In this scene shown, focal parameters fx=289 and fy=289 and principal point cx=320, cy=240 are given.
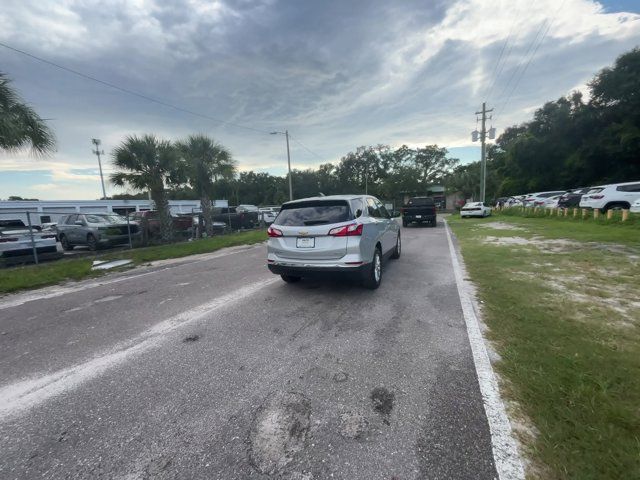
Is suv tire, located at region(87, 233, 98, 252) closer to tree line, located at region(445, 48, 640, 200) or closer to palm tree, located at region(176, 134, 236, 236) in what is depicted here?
palm tree, located at region(176, 134, 236, 236)

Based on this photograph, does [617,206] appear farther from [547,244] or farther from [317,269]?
[317,269]

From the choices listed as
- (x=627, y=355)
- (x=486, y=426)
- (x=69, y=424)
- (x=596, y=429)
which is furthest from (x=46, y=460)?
(x=627, y=355)

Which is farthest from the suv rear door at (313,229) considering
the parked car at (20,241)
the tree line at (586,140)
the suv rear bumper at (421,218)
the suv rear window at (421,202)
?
the tree line at (586,140)

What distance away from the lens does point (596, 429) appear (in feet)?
6.31

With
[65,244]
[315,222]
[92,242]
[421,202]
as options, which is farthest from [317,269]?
[421,202]

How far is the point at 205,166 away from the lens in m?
16.1

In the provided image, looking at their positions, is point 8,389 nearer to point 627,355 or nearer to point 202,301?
point 202,301

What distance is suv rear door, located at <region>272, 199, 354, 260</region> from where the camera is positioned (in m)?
4.72

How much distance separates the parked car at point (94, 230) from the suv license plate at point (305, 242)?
32.7ft

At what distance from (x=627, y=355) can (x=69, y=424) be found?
489cm

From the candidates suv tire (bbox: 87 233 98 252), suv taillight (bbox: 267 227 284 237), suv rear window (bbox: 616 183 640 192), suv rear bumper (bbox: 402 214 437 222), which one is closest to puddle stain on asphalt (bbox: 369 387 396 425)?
suv taillight (bbox: 267 227 284 237)

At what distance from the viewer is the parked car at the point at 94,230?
11461 millimetres

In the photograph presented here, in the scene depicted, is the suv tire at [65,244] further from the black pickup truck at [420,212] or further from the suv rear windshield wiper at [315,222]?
the black pickup truck at [420,212]

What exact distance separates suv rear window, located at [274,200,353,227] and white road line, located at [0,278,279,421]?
6.88 feet
